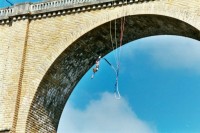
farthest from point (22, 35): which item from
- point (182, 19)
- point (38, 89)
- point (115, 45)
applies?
point (182, 19)

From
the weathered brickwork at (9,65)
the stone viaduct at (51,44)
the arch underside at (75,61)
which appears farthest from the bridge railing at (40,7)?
the arch underside at (75,61)

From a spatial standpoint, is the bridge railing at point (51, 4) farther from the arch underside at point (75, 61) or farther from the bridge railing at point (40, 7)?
the arch underside at point (75, 61)

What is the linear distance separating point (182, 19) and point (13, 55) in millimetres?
7099

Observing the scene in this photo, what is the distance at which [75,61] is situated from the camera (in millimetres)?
20531

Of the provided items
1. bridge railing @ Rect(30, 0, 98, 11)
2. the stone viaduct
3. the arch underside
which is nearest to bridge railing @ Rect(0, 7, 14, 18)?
the stone viaduct

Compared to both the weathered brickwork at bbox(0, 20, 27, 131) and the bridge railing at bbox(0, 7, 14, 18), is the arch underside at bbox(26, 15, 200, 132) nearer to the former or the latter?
the weathered brickwork at bbox(0, 20, 27, 131)

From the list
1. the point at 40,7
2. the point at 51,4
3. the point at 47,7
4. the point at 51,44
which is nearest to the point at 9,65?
the point at 51,44

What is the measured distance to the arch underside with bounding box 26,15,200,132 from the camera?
60.8 ft

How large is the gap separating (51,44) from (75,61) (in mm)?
1365

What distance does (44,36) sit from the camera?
20.0m

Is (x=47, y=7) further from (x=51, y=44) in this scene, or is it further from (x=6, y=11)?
(x=6, y=11)

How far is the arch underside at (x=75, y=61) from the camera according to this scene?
730 inches

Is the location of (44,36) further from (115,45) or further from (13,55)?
(115,45)

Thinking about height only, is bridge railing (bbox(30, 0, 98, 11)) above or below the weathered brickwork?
above
